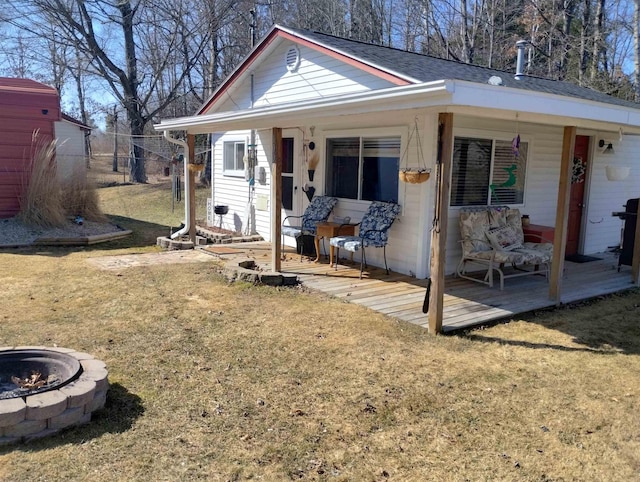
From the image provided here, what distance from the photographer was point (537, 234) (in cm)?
724

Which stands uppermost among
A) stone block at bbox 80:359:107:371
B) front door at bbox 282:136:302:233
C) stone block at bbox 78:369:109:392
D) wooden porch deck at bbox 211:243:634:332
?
front door at bbox 282:136:302:233

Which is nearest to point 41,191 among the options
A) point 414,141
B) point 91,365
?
point 414,141

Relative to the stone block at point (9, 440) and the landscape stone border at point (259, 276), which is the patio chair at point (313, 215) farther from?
the stone block at point (9, 440)

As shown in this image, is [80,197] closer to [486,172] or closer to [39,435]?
[486,172]

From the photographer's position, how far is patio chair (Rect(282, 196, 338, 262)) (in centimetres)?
763

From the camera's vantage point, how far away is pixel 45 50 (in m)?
20.8

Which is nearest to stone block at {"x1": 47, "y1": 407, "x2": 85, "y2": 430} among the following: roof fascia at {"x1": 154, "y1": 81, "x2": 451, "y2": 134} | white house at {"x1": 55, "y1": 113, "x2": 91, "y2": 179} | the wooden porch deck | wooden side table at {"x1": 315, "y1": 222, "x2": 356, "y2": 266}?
the wooden porch deck

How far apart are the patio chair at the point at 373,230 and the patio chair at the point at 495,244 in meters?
0.93

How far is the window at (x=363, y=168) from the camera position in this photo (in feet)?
22.9

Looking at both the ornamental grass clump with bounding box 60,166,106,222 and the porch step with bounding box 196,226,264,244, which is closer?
the porch step with bounding box 196,226,264,244

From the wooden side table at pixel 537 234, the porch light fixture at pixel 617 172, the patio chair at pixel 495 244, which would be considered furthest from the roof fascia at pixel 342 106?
the porch light fixture at pixel 617 172

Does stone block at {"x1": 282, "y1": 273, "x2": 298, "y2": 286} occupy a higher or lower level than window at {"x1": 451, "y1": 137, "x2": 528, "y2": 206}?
lower

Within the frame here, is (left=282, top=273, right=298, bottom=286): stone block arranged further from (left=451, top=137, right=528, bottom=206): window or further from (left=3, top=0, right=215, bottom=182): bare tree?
(left=3, top=0, right=215, bottom=182): bare tree

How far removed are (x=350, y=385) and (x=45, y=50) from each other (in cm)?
2220
